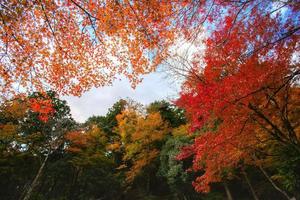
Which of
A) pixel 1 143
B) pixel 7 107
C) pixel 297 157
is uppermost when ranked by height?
pixel 7 107

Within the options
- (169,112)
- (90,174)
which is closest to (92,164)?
(90,174)

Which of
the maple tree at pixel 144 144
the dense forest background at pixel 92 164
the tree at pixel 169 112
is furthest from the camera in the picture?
the tree at pixel 169 112

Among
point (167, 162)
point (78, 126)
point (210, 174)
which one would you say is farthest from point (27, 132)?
Answer: point (210, 174)

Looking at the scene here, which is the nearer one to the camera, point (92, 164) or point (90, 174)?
point (92, 164)

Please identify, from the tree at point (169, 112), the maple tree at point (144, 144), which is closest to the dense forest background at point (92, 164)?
the maple tree at point (144, 144)

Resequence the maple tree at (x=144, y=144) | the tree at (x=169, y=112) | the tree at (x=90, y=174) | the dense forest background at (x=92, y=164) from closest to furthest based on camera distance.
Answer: the dense forest background at (x=92, y=164) → the tree at (x=90, y=174) → the maple tree at (x=144, y=144) → the tree at (x=169, y=112)

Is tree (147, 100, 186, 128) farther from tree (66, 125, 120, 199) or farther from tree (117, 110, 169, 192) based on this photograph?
tree (66, 125, 120, 199)

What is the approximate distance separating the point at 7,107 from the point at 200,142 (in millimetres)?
13520

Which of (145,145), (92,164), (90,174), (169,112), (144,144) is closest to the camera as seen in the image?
(92,164)

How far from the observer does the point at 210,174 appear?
1236cm

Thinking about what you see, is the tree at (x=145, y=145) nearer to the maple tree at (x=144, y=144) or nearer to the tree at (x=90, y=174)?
the maple tree at (x=144, y=144)

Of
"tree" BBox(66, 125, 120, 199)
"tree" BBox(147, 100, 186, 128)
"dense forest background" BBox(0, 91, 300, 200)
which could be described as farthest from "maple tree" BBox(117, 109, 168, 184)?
"tree" BBox(147, 100, 186, 128)

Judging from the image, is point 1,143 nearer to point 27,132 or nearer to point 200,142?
point 27,132

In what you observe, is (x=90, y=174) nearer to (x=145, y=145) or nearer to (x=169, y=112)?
(x=145, y=145)
